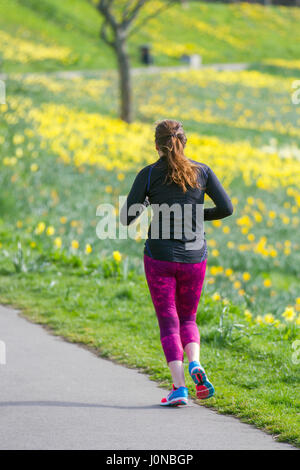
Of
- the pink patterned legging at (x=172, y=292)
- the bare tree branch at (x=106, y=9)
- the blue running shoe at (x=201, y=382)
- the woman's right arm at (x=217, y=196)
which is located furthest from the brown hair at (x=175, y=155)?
the bare tree branch at (x=106, y=9)

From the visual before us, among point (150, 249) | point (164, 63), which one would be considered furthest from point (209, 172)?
point (164, 63)

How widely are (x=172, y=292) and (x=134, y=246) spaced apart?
497 cm

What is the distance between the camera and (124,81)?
19469 mm

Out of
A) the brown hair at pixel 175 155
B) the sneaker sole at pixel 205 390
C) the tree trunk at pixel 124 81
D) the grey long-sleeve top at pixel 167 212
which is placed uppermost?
the tree trunk at pixel 124 81

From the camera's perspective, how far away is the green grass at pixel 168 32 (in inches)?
1405

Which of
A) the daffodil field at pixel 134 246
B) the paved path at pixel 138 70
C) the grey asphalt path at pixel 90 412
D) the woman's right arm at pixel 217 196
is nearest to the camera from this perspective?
the grey asphalt path at pixel 90 412

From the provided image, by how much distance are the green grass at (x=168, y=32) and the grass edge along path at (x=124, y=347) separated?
21296 mm

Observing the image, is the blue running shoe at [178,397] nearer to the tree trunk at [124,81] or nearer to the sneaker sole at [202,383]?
the sneaker sole at [202,383]

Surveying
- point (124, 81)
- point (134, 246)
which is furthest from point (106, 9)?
point (134, 246)

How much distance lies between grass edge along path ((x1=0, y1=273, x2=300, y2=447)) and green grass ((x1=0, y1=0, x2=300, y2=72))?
21.3m

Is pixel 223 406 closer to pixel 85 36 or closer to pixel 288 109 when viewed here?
pixel 288 109

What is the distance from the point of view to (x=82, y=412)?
429 cm

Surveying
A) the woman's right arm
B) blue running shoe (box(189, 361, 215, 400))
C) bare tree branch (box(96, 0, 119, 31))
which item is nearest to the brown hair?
the woman's right arm

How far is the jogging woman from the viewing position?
436cm
